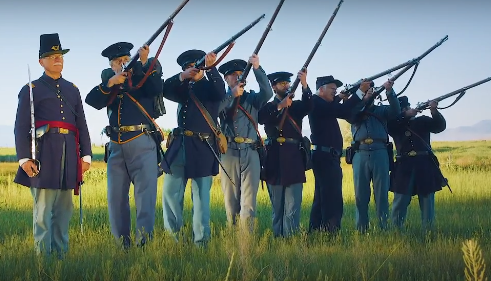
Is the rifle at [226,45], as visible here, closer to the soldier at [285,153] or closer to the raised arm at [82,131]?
the soldier at [285,153]

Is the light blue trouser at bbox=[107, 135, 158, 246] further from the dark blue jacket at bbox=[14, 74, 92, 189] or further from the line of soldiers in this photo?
the dark blue jacket at bbox=[14, 74, 92, 189]

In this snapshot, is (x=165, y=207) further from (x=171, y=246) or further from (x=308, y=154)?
(x=308, y=154)

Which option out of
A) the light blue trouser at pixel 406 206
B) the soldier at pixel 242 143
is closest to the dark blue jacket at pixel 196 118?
the soldier at pixel 242 143

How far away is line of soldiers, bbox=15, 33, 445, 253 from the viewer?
7164 mm

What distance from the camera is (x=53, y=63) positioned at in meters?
7.25

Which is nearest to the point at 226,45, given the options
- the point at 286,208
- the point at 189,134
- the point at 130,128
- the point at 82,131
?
the point at 189,134

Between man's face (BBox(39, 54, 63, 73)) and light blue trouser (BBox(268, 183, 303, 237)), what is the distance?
140 inches

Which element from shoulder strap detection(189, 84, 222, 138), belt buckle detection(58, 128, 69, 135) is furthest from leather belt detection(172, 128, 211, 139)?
belt buckle detection(58, 128, 69, 135)

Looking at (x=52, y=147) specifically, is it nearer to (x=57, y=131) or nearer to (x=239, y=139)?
(x=57, y=131)

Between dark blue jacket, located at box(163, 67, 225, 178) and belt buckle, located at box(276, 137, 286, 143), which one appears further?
belt buckle, located at box(276, 137, 286, 143)

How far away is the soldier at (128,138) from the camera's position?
7.66 meters

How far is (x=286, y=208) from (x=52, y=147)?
3.45m

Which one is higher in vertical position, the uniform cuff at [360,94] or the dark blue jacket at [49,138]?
the uniform cuff at [360,94]

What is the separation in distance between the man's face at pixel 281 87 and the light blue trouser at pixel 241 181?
980 millimetres
